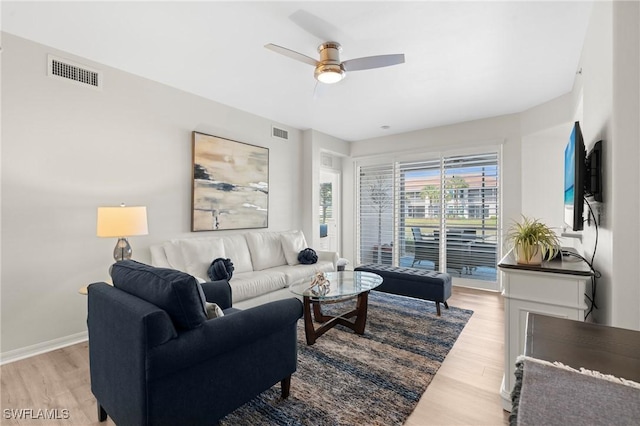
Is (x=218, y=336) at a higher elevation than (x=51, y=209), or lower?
lower

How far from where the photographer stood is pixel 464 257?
4930 mm

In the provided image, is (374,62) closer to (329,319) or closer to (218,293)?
(218,293)

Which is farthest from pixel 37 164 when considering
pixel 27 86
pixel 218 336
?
pixel 218 336

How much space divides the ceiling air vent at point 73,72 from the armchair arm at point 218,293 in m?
2.31

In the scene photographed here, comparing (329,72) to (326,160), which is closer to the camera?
(329,72)

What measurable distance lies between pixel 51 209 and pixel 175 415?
7.78ft

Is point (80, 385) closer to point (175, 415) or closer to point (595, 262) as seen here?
point (175, 415)

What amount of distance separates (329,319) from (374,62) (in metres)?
2.47

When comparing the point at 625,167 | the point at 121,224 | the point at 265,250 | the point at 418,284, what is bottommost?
the point at 418,284

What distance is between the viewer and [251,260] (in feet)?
12.9

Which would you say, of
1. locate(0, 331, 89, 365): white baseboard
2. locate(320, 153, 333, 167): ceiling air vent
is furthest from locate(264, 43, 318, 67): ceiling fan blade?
locate(320, 153, 333, 167): ceiling air vent

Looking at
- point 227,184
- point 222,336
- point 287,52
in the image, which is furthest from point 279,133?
point 222,336

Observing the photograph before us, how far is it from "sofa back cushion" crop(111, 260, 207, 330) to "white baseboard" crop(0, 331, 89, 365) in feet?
6.19

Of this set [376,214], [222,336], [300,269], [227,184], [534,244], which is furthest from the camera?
[376,214]
